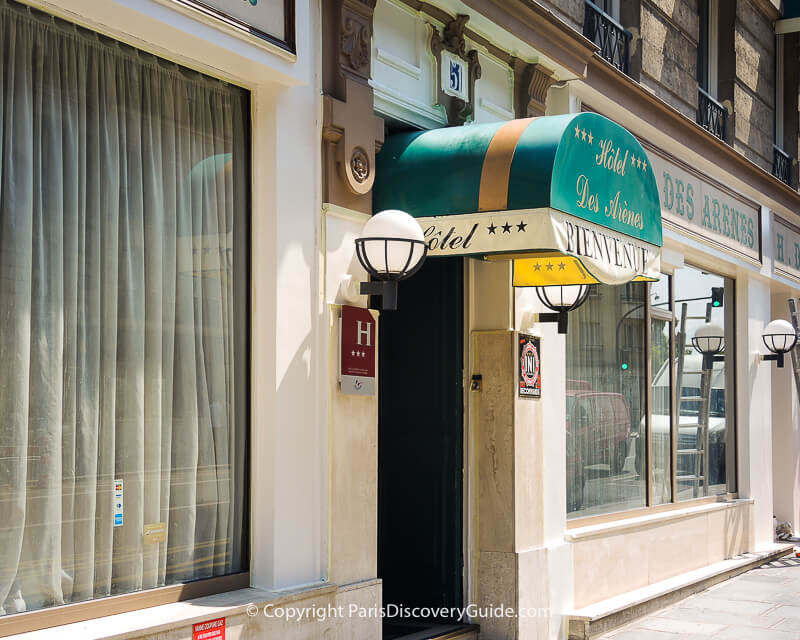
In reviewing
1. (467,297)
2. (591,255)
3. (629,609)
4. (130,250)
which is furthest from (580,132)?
(629,609)

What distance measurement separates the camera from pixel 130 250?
16.6ft

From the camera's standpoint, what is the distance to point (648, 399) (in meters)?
10.6

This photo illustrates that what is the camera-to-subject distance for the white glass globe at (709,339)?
12.3 m

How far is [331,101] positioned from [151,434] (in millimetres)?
2291

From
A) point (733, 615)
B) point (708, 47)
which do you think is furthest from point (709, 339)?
point (733, 615)

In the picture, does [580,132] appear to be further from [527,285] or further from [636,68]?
[636,68]

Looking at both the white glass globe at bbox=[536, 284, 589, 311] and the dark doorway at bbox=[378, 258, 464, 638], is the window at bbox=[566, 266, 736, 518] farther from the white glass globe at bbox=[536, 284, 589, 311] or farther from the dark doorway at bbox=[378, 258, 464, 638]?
the dark doorway at bbox=[378, 258, 464, 638]

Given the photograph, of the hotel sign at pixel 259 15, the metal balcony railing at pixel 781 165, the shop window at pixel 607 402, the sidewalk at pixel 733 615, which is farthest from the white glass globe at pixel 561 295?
the metal balcony railing at pixel 781 165

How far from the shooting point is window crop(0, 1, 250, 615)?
4527 mm

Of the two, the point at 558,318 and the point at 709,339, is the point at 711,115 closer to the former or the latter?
the point at 709,339

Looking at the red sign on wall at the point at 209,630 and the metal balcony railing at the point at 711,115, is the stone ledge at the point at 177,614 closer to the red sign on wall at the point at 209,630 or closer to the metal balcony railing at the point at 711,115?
the red sign on wall at the point at 209,630

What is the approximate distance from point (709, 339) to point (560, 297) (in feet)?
17.8

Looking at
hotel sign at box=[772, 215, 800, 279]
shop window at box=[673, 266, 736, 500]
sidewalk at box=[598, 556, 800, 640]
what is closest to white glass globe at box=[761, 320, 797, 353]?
shop window at box=[673, 266, 736, 500]

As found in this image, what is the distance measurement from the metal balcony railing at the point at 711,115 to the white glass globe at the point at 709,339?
245cm
